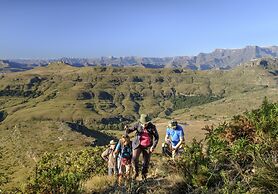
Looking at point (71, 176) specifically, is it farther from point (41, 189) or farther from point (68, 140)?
point (68, 140)

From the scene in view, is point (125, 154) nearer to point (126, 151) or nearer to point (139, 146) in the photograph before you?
point (126, 151)

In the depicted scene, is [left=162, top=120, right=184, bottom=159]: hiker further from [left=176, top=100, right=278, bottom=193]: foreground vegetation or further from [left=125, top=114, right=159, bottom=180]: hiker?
[left=176, top=100, right=278, bottom=193]: foreground vegetation

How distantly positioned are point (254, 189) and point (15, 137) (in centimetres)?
13547

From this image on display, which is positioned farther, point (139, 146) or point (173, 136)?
point (173, 136)

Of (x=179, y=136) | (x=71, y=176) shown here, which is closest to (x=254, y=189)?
(x=71, y=176)

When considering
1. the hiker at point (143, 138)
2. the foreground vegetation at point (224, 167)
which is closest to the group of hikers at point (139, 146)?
the hiker at point (143, 138)

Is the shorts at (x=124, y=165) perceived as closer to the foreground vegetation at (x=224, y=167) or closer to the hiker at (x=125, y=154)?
the hiker at (x=125, y=154)

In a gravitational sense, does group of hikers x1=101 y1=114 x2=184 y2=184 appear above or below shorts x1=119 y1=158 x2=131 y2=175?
above

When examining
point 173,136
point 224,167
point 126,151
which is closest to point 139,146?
point 126,151

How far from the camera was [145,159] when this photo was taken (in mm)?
12039

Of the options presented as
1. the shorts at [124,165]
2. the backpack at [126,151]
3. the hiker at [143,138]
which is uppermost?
the hiker at [143,138]

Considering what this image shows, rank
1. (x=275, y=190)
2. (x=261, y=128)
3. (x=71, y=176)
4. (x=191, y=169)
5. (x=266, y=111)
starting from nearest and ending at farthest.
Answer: (x=275, y=190) → (x=71, y=176) → (x=191, y=169) → (x=261, y=128) → (x=266, y=111)

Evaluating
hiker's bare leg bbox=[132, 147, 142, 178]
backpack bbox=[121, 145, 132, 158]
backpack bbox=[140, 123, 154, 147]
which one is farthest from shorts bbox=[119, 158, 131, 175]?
backpack bbox=[140, 123, 154, 147]

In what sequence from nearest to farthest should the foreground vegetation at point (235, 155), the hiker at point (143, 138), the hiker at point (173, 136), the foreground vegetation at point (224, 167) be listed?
the foreground vegetation at point (224, 167) → the foreground vegetation at point (235, 155) → the hiker at point (143, 138) → the hiker at point (173, 136)
